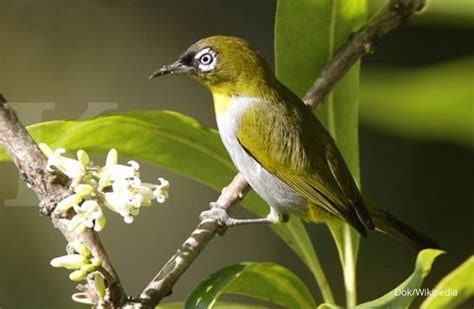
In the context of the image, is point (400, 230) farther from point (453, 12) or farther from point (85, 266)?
point (85, 266)

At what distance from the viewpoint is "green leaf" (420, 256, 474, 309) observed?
1094mm

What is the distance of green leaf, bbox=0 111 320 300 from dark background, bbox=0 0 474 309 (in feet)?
3.98

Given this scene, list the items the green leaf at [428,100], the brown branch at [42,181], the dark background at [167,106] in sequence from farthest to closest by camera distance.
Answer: the dark background at [167,106] < the brown branch at [42,181] < the green leaf at [428,100]

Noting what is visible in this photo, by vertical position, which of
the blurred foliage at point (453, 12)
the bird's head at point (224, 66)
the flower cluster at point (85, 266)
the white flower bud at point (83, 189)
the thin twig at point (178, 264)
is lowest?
the thin twig at point (178, 264)

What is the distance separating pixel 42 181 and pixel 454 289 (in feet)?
1.77

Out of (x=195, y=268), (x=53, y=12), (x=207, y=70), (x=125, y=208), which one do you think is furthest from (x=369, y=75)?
(x=53, y=12)

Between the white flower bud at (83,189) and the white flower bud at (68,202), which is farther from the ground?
the white flower bud at (83,189)

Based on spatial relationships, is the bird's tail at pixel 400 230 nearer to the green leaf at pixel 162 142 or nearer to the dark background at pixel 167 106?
the green leaf at pixel 162 142

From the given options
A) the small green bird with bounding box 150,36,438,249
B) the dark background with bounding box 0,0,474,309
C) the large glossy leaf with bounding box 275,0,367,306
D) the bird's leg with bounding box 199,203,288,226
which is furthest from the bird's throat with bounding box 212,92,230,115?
the dark background with bounding box 0,0,474,309

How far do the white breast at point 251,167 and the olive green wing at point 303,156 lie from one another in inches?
0.5

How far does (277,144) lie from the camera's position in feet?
5.63

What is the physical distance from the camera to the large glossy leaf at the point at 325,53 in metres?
1.76

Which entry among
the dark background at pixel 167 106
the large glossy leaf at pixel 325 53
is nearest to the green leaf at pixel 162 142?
the large glossy leaf at pixel 325 53

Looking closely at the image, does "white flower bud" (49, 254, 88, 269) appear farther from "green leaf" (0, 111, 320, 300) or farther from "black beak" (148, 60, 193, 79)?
"black beak" (148, 60, 193, 79)
